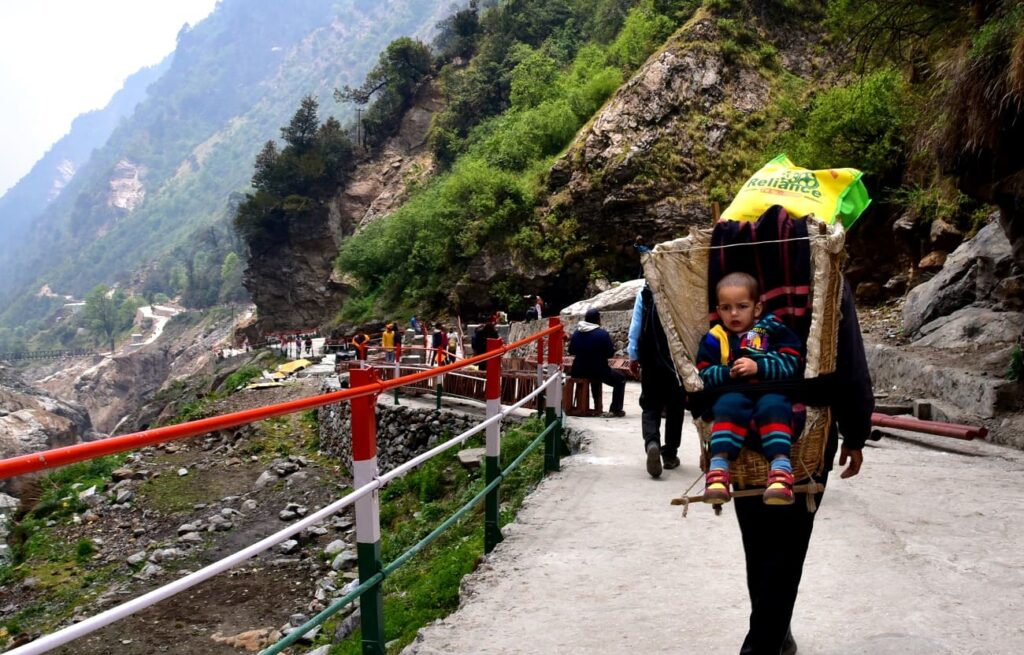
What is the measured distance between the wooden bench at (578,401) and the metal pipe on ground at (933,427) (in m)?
3.57

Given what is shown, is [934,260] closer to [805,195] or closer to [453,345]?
[453,345]

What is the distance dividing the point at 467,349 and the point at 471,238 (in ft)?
34.9

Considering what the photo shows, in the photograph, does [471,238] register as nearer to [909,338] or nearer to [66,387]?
[909,338]

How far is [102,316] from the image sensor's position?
12481 cm

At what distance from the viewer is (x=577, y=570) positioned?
13.4ft

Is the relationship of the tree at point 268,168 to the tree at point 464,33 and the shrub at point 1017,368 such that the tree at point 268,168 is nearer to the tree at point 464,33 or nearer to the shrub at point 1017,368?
the tree at point 464,33

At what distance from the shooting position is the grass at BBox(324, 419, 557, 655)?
4.17m

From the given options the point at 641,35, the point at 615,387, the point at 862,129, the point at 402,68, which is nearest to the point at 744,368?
the point at 615,387

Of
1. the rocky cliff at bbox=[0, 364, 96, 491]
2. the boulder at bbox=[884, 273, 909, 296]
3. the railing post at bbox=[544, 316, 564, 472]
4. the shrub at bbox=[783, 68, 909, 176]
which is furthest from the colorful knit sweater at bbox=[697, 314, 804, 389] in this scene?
the rocky cliff at bbox=[0, 364, 96, 491]

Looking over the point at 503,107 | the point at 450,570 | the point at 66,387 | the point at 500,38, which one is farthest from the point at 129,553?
the point at 66,387

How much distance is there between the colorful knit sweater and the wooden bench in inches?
296

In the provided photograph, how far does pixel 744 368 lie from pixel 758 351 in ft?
0.30

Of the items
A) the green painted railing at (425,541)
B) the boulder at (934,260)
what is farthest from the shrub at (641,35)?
the green painted railing at (425,541)

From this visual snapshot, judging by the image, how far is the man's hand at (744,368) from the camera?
2355mm
